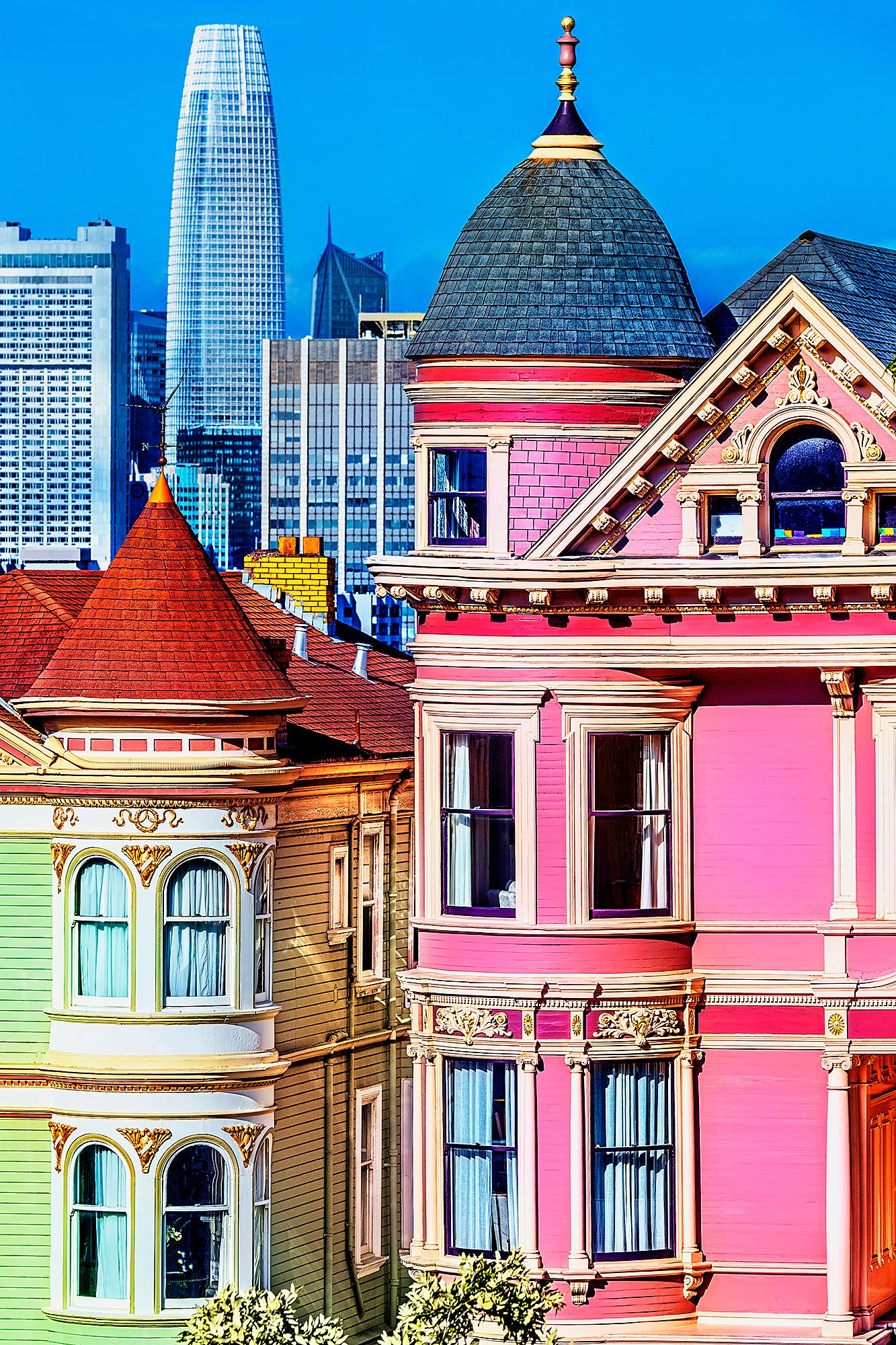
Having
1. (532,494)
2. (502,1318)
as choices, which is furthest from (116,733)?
(502,1318)

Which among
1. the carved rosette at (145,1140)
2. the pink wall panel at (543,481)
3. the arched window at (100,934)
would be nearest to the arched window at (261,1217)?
the carved rosette at (145,1140)

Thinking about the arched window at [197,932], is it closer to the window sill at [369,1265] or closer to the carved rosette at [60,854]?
the carved rosette at [60,854]

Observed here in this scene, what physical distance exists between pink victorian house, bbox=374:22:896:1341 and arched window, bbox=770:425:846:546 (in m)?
0.04

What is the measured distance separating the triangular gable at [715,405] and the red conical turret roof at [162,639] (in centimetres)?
453

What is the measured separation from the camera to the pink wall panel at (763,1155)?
132ft

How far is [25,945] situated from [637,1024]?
8.03 meters

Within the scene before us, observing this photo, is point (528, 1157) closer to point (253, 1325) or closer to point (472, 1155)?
point (472, 1155)

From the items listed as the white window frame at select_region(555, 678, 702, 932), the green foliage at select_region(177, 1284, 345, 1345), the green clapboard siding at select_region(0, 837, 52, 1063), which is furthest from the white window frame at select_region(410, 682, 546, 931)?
the green foliage at select_region(177, 1284, 345, 1345)

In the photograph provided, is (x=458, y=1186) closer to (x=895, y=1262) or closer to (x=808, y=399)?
(x=895, y=1262)

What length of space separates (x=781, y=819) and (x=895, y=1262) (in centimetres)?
574

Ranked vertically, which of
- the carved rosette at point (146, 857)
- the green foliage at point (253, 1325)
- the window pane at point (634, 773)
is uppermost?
the window pane at point (634, 773)

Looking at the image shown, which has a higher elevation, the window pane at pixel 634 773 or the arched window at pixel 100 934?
the window pane at pixel 634 773

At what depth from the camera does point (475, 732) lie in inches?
1609

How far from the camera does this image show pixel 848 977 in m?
Result: 39.8
